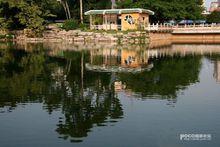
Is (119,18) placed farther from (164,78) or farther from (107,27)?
(164,78)

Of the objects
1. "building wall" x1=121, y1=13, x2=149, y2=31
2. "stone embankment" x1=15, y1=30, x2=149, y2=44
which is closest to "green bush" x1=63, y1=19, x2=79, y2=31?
"stone embankment" x1=15, y1=30, x2=149, y2=44

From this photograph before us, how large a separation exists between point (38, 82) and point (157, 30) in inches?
1553

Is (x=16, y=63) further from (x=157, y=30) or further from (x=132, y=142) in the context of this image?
(x=157, y=30)

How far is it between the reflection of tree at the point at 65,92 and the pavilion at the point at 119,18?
1025 inches

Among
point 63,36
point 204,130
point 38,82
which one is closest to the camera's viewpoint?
point 204,130

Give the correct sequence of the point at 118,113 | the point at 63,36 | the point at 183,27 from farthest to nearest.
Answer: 1. the point at 183,27
2. the point at 63,36
3. the point at 118,113

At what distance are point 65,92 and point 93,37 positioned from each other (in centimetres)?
3653

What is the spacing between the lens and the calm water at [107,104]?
44.6 feet

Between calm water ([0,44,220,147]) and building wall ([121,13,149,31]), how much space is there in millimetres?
26420

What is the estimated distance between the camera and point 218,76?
27.4 m

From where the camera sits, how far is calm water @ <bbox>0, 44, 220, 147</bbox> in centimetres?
1359

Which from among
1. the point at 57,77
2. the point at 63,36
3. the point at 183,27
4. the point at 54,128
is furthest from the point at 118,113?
the point at 183,27

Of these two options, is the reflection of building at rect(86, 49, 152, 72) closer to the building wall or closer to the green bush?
the building wall

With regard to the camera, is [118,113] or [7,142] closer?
[7,142]
